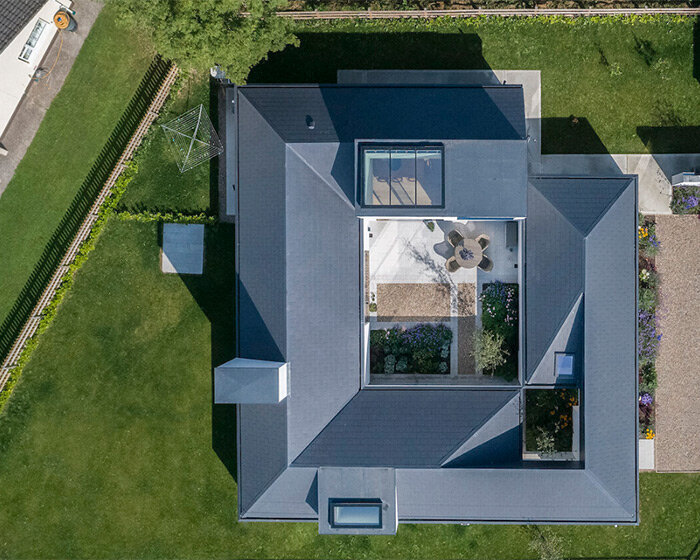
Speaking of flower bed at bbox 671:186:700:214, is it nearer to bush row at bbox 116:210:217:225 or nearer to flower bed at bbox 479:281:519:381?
flower bed at bbox 479:281:519:381

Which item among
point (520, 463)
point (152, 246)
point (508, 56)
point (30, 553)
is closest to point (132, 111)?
point (152, 246)

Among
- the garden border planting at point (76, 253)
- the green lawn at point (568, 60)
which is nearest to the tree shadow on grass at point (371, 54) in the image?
the green lawn at point (568, 60)

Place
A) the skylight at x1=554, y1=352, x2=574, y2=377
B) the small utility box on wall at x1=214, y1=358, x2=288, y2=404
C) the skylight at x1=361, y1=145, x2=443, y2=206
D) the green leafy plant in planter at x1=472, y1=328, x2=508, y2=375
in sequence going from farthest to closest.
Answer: the green leafy plant in planter at x1=472, y1=328, x2=508, y2=375 < the skylight at x1=554, y1=352, x2=574, y2=377 < the small utility box on wall at x1=214, y1=358, x2=288, y2=404 < the skylight at x1=361, y1=145, x2=443, y2=206

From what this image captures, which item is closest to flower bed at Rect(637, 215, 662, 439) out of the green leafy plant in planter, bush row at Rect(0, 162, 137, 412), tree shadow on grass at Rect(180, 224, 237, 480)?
the green leafy plant in planter

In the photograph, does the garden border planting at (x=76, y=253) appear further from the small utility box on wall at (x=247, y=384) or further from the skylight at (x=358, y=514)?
the skylight at (x=358, y=514)

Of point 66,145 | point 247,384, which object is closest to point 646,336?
point 247,384

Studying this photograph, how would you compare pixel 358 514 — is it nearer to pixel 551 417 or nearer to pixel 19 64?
pixel 551 417
